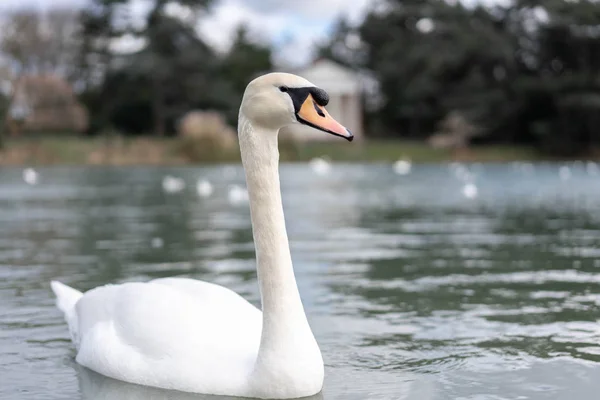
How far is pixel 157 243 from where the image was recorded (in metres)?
11.1

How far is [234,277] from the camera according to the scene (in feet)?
27.1

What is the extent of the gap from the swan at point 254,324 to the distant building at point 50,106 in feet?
172

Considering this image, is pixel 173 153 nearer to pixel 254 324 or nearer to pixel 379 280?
pixel 379 280

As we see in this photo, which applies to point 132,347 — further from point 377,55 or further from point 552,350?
point 377,55

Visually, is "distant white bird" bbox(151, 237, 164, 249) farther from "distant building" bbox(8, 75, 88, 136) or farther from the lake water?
"distant building" bbox(8, 75, 88, 136)

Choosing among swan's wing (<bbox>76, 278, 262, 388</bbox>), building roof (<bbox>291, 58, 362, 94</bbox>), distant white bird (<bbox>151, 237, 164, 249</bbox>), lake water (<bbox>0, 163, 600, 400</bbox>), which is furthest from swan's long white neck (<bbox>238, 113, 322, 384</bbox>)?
building roof (<bbox>291, 58, 362, 94</bbox>)

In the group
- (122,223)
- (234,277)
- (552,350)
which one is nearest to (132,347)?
(552,350)

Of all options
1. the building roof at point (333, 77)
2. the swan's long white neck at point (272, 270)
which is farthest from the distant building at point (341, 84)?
the swan's long white neck at point (272, 270)

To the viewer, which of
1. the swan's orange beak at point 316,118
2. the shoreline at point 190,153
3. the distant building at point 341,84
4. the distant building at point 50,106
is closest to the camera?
the swan's orange beak at point 316,118

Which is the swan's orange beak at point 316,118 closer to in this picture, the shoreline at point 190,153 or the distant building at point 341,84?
the shoreline at point 190,153

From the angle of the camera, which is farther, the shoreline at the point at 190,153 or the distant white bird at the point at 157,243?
the shoreline at the point at 190,153

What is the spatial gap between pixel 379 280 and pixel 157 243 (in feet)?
12.5

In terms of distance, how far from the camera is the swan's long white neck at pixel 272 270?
407 cm

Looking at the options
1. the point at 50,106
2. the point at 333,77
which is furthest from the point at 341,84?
the point at 50,106
